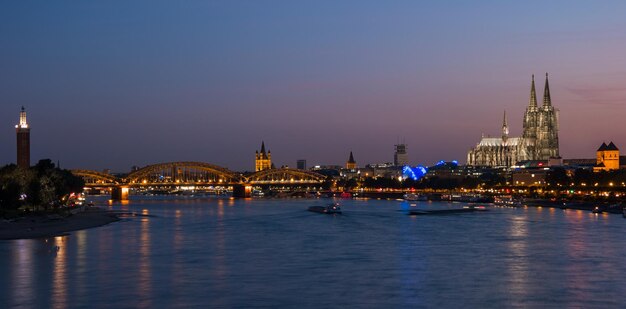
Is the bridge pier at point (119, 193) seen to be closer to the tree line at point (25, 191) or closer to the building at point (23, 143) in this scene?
the building at point (23, 143)

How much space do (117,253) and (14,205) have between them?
31268 mm

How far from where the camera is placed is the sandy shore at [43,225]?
62.5m

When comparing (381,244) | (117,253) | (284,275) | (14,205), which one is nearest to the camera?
(284,275)

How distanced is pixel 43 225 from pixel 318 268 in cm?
3476

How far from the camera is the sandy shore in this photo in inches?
2460

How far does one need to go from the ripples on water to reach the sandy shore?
125 inches

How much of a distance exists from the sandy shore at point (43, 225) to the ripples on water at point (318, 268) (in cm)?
317

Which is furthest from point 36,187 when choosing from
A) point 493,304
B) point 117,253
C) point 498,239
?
point 493,304

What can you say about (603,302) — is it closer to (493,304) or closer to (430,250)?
(493,304)

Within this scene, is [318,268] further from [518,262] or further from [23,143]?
[23,143]

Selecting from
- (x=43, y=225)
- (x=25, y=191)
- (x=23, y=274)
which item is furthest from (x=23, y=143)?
(x=23, y=274)

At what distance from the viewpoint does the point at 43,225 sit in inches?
2790

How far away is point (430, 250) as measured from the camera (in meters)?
53.3

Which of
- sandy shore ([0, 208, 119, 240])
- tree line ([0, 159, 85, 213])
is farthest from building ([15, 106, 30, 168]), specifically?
sandy shore ([0, 208, 119, 240])
